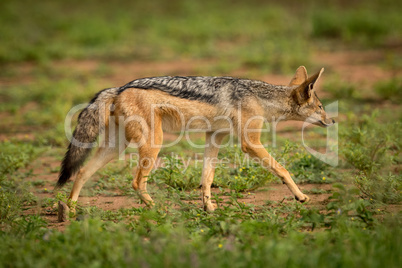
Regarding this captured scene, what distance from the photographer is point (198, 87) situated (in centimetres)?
583

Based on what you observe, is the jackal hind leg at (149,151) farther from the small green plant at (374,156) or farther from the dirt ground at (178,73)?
the small green plant at (374,156)

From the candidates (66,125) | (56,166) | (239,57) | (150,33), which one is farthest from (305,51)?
(56,166)

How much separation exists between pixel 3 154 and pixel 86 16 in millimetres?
12227

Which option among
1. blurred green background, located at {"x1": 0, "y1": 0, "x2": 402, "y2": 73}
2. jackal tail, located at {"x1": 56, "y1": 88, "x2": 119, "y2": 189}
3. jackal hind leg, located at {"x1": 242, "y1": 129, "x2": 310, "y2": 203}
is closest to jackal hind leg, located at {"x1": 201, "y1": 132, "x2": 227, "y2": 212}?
jackal hind leg, located at {"x1": 242, "y1": 129, "x2": 310, "y2": 203}

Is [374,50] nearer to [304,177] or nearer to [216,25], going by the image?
[216,25]

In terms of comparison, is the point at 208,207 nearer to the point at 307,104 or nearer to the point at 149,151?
the point at 149,151

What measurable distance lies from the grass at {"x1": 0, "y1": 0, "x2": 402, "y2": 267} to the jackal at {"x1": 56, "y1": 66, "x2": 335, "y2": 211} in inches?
13.7

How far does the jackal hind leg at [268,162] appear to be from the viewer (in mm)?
5480

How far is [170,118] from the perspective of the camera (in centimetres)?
577

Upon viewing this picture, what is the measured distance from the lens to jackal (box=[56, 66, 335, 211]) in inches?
219

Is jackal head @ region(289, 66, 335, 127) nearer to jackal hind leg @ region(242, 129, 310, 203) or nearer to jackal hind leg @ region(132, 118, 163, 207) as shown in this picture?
jackal hind leg @ region(242, 129, 310, 203)

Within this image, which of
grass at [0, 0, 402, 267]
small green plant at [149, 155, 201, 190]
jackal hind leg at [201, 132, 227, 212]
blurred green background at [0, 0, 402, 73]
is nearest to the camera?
grass at [0, 0, 402, 267]

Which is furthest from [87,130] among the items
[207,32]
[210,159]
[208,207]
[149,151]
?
[207,32]

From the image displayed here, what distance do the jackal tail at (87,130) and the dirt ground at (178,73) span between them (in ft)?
1.70
